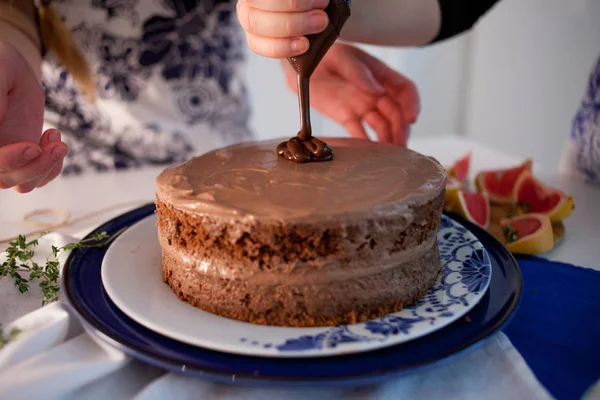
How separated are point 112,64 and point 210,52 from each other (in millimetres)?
512

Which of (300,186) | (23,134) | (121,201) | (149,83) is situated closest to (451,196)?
(300,186)

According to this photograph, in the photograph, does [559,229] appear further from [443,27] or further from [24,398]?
[24,398]

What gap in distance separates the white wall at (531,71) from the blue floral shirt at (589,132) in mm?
1065

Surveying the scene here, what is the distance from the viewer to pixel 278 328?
50.3 inches

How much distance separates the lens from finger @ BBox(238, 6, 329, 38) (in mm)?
1430

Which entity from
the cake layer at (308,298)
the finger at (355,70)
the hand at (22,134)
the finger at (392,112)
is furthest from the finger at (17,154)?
the finger at (392,112)

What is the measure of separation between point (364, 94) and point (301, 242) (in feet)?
4.02

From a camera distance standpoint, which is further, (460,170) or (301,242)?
(460,170)

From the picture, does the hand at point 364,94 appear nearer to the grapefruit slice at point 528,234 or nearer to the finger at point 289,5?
the grapefruit slice at point 528,234

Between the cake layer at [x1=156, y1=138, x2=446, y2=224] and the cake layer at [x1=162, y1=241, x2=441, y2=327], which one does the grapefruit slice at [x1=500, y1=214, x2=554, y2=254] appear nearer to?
the cake layer at [x1=156, y1=138, x2=446, y2=224]

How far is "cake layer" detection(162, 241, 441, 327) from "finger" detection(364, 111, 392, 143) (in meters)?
1.00

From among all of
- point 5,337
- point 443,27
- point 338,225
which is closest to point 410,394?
point 338,225

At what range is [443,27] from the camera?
7.66ft

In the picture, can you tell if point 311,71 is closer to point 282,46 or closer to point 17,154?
point 282,46
